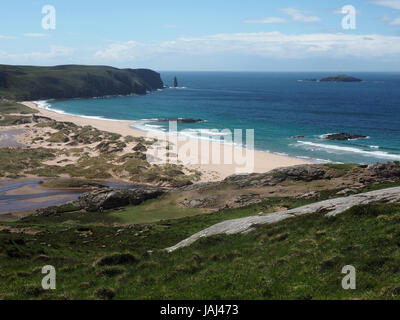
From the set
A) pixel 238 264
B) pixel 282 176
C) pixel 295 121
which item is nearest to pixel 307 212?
pixel 238 264

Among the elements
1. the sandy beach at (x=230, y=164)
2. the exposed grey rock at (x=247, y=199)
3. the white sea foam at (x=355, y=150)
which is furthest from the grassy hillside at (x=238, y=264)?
the white sea foam at (x=355, y=150)

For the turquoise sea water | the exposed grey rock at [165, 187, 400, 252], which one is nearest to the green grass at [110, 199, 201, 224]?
the exposed grey rock at [165, 187, 400, 252]

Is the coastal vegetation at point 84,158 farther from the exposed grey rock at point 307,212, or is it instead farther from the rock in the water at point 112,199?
the exposed grey rock at point 307,212

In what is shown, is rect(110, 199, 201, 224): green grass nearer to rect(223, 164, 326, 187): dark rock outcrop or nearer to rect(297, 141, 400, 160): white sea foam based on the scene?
rect(223, 164, 326, 187): dark rock outcrop

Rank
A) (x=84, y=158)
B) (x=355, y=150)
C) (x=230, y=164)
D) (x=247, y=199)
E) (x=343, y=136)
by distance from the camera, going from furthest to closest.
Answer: (x=343, y=136), (x=355, y=150), (x=84, y=158), (x=230, y=164), (x=247, y=199)

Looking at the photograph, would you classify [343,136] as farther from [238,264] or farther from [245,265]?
[245,265]
